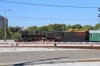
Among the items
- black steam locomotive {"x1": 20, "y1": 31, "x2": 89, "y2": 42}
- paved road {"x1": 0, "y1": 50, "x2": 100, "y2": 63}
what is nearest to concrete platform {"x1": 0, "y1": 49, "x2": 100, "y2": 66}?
paved road {"x1": 0, "y1": 50, "x2": 100, "y2": 63}

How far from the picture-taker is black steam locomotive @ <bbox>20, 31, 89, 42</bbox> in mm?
55634

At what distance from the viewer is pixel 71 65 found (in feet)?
34.2

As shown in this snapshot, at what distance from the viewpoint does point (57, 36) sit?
56594mm

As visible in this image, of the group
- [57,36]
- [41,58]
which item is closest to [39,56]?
[41,58]

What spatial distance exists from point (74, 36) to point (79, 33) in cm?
155

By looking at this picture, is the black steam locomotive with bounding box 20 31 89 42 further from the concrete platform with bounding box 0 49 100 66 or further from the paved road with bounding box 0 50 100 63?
the concrete platform with bounding box 0 49 100 66

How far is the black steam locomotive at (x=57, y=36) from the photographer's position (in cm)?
5563

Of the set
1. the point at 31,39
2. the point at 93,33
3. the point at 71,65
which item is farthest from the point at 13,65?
the point at 31,39

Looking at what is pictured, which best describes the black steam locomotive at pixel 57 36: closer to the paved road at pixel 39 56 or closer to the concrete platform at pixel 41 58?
the paved road at pixel 39 56

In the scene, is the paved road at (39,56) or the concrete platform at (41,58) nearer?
the concrete platform at (41,58)

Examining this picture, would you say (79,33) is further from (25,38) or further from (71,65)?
(71,65)

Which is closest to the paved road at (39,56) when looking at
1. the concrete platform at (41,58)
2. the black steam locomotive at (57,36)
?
the concrete platform at (41,58)

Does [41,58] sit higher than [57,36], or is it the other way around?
[57,36]

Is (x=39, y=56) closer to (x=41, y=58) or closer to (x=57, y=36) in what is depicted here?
(x=41, y=58)
